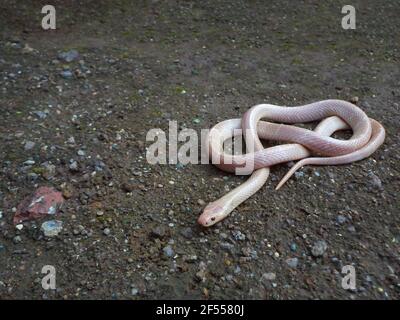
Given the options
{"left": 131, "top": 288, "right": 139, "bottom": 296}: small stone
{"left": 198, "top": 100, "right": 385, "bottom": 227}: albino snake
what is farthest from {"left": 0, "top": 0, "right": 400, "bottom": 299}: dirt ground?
{"left": 198, "top": 100, "right": 385, "bottom": 227}: albino snake

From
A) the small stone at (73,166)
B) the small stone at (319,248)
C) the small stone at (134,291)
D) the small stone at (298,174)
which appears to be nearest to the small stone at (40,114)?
the small stone at (73,166)

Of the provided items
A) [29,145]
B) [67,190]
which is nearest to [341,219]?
[67,190]

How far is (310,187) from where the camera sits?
412cm

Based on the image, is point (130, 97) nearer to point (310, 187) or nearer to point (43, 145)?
point (43, 145)

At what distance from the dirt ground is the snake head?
0.31 ft

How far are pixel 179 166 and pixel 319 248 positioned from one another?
1.69m

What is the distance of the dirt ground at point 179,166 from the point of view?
336 cm

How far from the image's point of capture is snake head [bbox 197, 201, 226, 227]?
3.67 meters

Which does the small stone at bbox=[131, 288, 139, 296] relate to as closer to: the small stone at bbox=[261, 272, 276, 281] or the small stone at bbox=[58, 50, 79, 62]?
the small stone at bbox=[261, 272, 276, 281]

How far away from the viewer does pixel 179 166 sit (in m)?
4.45
